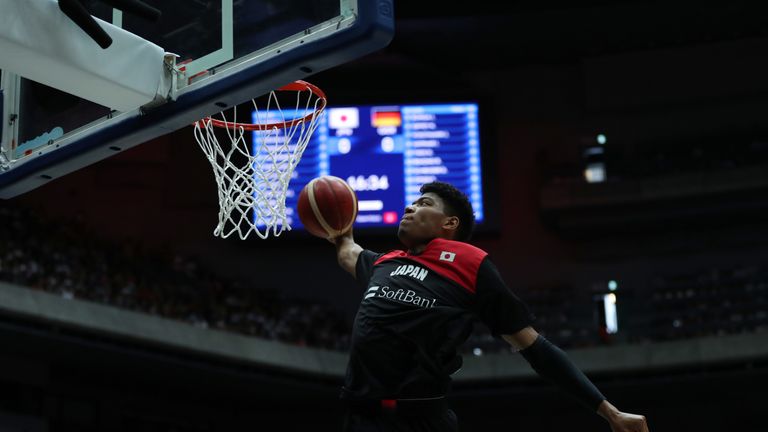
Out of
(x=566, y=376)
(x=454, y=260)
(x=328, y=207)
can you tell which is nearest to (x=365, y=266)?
(x=328, y=207)

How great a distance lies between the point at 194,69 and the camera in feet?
14.3

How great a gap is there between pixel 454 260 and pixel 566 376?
58 cm

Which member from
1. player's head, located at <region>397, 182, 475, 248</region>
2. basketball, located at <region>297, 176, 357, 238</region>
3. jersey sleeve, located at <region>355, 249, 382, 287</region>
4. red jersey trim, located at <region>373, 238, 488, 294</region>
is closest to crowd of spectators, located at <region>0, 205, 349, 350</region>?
basketball, located at <region>297, 176, 357, 238</region>

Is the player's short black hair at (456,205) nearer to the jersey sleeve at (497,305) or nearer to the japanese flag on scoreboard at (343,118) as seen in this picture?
the jersey sleeve at (497,305)

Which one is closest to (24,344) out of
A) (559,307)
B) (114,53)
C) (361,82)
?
(361,82)

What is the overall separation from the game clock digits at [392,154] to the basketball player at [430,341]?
11.5 metres

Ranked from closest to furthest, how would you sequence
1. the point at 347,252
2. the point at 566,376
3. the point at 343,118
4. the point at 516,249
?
1. the point at 566,376
2. the point at 347,252
3. the point at 343,118
4. the point at 516,249

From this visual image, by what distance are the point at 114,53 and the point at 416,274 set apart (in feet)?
5.25

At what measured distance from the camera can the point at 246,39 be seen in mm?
4262

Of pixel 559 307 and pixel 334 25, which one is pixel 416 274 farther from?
pixel 559 307

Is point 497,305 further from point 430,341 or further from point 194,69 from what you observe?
point 194,69

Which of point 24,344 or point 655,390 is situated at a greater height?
point 24,344

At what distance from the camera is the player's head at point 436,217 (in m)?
3.94

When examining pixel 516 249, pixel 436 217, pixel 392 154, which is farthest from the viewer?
pixel 516 249
